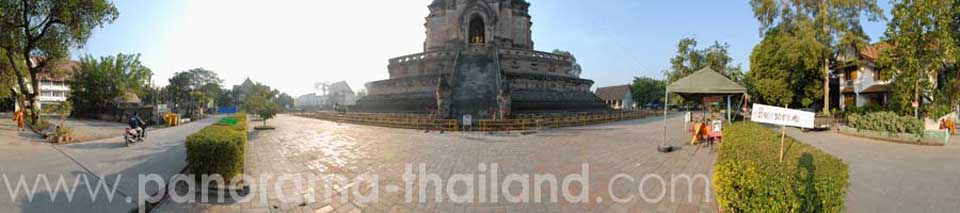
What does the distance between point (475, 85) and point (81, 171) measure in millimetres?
17157

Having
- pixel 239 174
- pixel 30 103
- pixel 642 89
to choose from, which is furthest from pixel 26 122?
pixel 642 89

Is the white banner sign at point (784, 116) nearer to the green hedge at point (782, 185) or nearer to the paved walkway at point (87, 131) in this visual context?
the green hedge at point (782, 185)

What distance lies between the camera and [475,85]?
2159 centimetres

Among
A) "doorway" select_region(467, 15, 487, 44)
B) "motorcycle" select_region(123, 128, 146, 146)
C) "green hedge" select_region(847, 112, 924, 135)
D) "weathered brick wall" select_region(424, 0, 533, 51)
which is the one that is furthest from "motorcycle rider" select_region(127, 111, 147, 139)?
"green hedge" select_region(847, 112, 924, 135)

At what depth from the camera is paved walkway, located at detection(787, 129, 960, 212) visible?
437 cm

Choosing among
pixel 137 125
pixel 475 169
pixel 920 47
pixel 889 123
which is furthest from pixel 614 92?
pixel 137 125

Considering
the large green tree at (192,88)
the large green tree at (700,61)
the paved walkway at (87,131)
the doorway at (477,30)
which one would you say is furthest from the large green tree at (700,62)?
the large green tree at (192,88)

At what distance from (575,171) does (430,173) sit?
8.59 feet

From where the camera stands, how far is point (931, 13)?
1230cm

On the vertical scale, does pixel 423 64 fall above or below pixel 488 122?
above

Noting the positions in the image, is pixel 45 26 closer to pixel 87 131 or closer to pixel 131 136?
pixel 87 131

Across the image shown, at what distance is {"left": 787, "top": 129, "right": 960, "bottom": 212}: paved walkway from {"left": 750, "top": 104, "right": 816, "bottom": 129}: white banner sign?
1.12m

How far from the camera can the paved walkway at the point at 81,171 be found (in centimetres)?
429

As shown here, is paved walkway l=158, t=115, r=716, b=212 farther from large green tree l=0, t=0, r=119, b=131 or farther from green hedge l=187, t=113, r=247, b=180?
large green tree l=0, t=0, r=119, b=131
